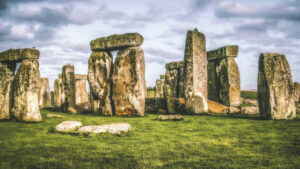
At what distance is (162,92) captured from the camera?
1770 centimetres

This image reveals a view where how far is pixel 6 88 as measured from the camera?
739 centimetres

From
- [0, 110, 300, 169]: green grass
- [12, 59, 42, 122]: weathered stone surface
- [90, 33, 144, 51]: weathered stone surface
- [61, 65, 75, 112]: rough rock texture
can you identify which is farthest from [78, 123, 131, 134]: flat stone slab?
[61, 65, 75, 112]: rough rock texture

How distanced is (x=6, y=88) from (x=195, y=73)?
20.6 ft

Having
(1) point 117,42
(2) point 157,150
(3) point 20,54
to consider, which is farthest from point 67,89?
(2) point 157,150

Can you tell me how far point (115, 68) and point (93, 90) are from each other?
4.40 feet

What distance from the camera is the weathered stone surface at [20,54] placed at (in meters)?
6.69

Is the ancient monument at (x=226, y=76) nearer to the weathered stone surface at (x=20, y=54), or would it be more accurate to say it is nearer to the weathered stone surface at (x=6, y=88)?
the weathered stone surface at (x=20, y=54)

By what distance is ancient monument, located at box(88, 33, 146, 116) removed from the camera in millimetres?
8875

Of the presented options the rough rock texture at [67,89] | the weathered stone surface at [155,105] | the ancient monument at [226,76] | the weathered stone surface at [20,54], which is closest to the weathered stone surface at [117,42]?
the weathered stone surface at [155,105]

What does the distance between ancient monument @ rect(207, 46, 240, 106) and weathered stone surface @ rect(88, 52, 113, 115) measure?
6.17 meters

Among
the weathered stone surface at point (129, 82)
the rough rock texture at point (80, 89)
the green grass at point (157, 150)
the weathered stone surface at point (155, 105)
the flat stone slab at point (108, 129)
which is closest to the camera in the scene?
the green grass at point (157, 150)

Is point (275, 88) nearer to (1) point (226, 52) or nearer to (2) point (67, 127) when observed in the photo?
(2) point (67, 127)

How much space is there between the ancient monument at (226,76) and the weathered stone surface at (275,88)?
5216 millimetres

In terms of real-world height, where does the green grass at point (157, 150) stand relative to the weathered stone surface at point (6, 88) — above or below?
below
